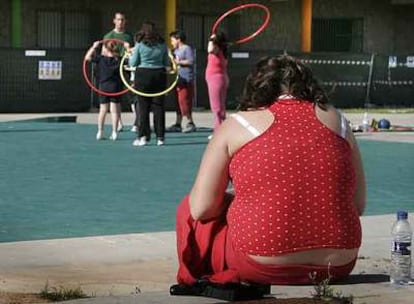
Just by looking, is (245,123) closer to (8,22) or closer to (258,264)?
(258,264)

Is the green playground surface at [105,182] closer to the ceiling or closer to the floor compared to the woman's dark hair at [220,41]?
closer to the floor

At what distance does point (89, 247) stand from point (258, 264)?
2.58m

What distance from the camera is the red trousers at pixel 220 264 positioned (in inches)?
212

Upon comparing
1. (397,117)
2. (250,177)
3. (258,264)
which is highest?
(250,177)

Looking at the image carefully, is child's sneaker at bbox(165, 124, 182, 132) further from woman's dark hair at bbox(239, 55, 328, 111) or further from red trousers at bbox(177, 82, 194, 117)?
woman's dark hair at bbox(239, 55, 328, 111)

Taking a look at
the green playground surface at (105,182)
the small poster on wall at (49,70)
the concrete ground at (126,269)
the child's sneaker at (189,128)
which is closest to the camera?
the concrete ground at (126,269)

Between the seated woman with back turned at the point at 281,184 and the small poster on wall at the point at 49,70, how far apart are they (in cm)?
2056

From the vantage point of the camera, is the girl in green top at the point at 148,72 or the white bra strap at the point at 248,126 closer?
the white bra strap at the point at 248,126

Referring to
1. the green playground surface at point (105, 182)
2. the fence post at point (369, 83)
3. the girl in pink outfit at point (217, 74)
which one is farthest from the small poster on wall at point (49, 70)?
the fence post at point (369, 83)

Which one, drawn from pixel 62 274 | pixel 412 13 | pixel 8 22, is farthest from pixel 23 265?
pixel 412 13

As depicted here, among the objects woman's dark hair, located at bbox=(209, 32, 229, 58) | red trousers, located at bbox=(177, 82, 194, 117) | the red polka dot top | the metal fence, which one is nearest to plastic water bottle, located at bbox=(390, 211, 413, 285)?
the red polka dot top

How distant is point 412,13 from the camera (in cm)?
3756

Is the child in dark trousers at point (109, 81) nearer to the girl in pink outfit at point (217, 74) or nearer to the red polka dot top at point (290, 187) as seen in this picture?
the girl in pink outfit at point (217, 74)

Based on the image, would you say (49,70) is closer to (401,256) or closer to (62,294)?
(62,294)
